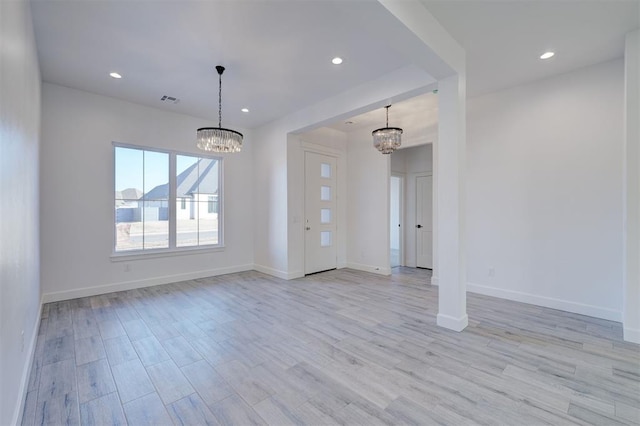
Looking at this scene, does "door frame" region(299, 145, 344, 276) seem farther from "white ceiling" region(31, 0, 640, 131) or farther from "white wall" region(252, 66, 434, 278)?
"white ceiling" region(31, 0, 640, 131)

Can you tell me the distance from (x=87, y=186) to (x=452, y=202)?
5198mm

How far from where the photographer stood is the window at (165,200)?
4750 mm

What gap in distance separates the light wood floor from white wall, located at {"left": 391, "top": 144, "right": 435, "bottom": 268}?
3025mm

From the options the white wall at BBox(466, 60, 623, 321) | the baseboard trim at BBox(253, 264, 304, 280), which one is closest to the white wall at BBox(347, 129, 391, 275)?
the baseboard trim at BBox(253, 264, 304, 280)

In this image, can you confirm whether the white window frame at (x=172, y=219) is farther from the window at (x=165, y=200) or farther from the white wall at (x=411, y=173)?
the white wall at (x=411, y=173)

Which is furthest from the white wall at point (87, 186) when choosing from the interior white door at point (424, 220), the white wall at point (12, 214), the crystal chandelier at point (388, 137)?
the interior white door at point (424, 220)

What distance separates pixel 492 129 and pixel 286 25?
10.9ft

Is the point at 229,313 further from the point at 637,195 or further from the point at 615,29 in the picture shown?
the point at 615,29

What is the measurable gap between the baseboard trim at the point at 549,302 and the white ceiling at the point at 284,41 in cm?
296

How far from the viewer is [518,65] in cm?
340

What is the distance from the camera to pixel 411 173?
6.96 metres

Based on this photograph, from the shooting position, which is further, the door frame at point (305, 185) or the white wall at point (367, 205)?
the white wall at point (367, 205)

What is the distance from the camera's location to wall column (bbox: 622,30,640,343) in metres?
2.73

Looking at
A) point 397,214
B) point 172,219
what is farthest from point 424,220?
point 172,219
